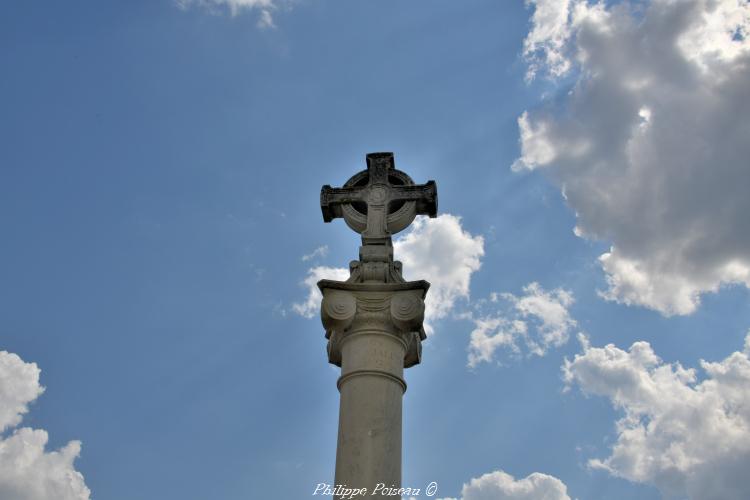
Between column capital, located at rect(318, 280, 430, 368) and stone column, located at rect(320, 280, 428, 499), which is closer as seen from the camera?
stone column, located at rect(320, 280, 428, 499)

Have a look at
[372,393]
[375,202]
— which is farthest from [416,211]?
[372,393]

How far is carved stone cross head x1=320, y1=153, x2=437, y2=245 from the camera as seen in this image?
42.7 ft

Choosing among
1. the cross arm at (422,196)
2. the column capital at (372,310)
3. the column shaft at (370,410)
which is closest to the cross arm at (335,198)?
the cross arm at (422,196)

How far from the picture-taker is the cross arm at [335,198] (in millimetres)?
13461

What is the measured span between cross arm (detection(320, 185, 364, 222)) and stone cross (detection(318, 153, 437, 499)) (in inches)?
0.7

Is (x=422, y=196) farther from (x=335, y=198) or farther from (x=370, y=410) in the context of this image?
(x=370, y=410)

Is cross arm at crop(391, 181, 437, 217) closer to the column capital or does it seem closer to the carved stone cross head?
the carved stone cross head

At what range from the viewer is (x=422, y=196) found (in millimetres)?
13164

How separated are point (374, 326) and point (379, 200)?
2991 millimetres

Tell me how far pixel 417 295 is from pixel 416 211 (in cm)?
240

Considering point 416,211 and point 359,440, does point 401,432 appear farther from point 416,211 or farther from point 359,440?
point 416,211

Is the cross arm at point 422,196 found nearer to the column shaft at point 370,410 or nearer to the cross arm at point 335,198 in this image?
the cross arm at point 335,198

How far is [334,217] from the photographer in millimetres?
13844

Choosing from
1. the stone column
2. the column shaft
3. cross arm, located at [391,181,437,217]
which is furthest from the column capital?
cross arm, located at [391,181,437,217]
